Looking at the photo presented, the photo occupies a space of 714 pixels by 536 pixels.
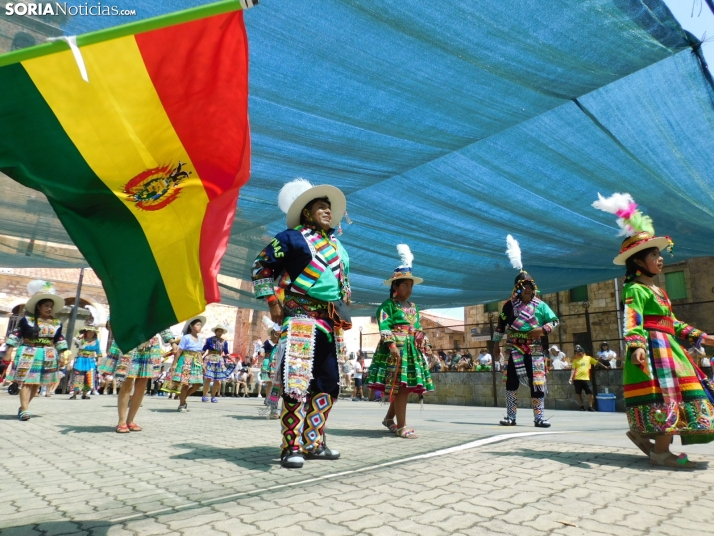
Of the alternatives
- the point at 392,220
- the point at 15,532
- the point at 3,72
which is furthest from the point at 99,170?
the point at 392,220

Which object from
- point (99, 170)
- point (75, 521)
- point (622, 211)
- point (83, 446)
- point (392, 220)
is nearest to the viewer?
point (99, 170)

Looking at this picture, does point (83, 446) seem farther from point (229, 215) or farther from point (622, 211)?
point (622, 211)

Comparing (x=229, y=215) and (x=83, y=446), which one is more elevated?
(x=229, y=215)

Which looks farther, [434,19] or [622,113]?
[622,113]

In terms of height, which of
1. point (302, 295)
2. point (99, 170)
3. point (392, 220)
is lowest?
point (302, 295)

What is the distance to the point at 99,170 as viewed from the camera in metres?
2.05

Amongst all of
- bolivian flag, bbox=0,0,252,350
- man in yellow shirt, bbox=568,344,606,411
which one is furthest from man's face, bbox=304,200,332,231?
man in yellow shirt, bbox=568,344,606,411

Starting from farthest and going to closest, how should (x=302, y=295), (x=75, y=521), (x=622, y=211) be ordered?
(x=622, y=211) → (x=302, y=295) → (x=75, y=521)

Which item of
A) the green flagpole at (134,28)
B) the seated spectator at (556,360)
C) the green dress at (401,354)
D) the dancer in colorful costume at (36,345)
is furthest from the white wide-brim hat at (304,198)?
the seated spectator at (556,360)

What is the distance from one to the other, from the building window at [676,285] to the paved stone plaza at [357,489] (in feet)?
76.4

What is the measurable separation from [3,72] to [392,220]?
5.65 m

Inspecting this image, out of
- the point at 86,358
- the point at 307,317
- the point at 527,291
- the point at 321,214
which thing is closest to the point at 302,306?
the point at 307,317

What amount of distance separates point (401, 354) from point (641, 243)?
263 centimetres

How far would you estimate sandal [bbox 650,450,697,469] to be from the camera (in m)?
3.48
